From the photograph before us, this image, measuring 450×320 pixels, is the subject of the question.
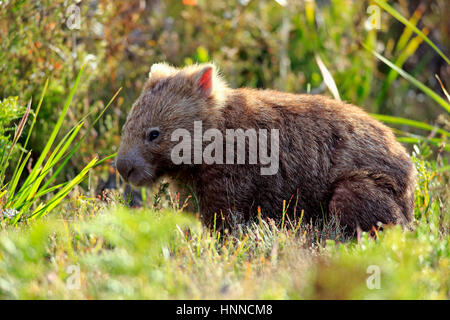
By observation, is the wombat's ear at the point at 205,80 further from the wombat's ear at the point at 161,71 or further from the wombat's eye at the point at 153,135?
the wombat's eye at the point at 153,135

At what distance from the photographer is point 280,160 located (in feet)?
13.2

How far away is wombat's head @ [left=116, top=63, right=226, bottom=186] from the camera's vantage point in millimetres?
3836

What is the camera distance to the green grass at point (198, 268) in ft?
8.33

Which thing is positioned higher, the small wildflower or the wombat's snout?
the wombat's snout

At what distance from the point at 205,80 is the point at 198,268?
4.95 feet

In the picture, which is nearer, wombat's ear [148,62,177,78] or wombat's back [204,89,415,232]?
wombat's back [204,89,415,232]

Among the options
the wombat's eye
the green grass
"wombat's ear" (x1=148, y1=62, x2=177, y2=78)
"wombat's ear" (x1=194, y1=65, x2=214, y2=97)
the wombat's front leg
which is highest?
"wombat's ear" (x1=148, y1=62, x2=177, y2=78)

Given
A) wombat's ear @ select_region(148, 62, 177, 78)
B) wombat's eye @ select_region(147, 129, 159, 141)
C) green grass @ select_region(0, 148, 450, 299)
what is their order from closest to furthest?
green grass @ select_region(0, 148, 450, 299) < wombat's eye @ select_region(147, 129, 159, 141) < wombat's ear @ select_region(148, 62, 177, 78)

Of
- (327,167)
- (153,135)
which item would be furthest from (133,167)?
(327,167)

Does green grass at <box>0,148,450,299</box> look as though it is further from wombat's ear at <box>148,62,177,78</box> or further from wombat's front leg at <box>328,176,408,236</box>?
wombat's ear at <box>148,62,177,78</box>

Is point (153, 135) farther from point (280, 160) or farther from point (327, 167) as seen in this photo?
point (327, 167)

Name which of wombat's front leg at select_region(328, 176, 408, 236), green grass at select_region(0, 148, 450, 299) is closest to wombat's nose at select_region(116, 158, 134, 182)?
green grass at select_region(0, 148, 450, 299)

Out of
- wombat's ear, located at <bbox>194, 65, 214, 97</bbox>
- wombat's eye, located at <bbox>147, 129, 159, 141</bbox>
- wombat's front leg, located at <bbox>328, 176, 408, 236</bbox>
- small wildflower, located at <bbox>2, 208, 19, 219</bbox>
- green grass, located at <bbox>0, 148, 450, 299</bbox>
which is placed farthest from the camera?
wombat's ear, located at <bbox>194, 65, 214, 97</bbox>

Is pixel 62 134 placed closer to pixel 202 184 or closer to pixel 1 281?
pixel 202 184
